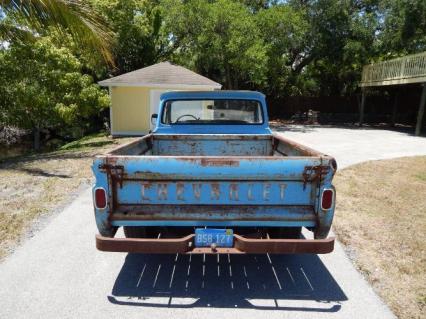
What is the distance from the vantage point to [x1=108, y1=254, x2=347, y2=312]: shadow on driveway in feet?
12.2

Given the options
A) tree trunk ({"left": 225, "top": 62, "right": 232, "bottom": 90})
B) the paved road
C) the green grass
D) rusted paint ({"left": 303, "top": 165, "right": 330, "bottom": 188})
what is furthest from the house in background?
rusted paint ({"left": 303, "top": 165, "right": 330, "bottom": 188})

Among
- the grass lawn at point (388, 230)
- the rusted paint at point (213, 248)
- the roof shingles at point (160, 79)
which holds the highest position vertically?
the roof shingles at point (160, 79)

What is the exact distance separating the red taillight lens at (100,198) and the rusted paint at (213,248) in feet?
1.00

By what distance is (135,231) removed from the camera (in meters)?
4.12

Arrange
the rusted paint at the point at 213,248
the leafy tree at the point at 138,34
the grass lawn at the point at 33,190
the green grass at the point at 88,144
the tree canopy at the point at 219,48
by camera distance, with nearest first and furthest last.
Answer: the rusted paint at the point at 213,248 < the grass lawn at the point at 33,190 < the tree canopy at the point at 219,48 < the green grass at the point at 88,144 < the leafy tree at the point at 138,34

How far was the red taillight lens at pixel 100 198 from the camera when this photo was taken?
12.0ft

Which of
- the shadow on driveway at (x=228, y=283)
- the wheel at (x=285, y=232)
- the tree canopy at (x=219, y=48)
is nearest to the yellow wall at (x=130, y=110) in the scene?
the tree canopy at (x=219, y=48)

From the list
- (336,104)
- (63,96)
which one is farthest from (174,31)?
(336,104)

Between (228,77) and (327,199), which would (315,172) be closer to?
(327,199)

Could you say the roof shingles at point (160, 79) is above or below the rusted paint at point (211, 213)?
above

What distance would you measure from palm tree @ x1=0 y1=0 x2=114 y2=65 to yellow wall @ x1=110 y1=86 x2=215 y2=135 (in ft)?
29.4

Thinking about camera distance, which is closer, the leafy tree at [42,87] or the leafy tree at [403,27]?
the leafy tree at [42,87]

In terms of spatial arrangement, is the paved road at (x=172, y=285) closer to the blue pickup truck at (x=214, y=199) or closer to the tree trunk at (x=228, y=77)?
the blue pickup truck at (x=214, y=199)

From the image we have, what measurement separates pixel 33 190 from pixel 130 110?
11.6 meters
